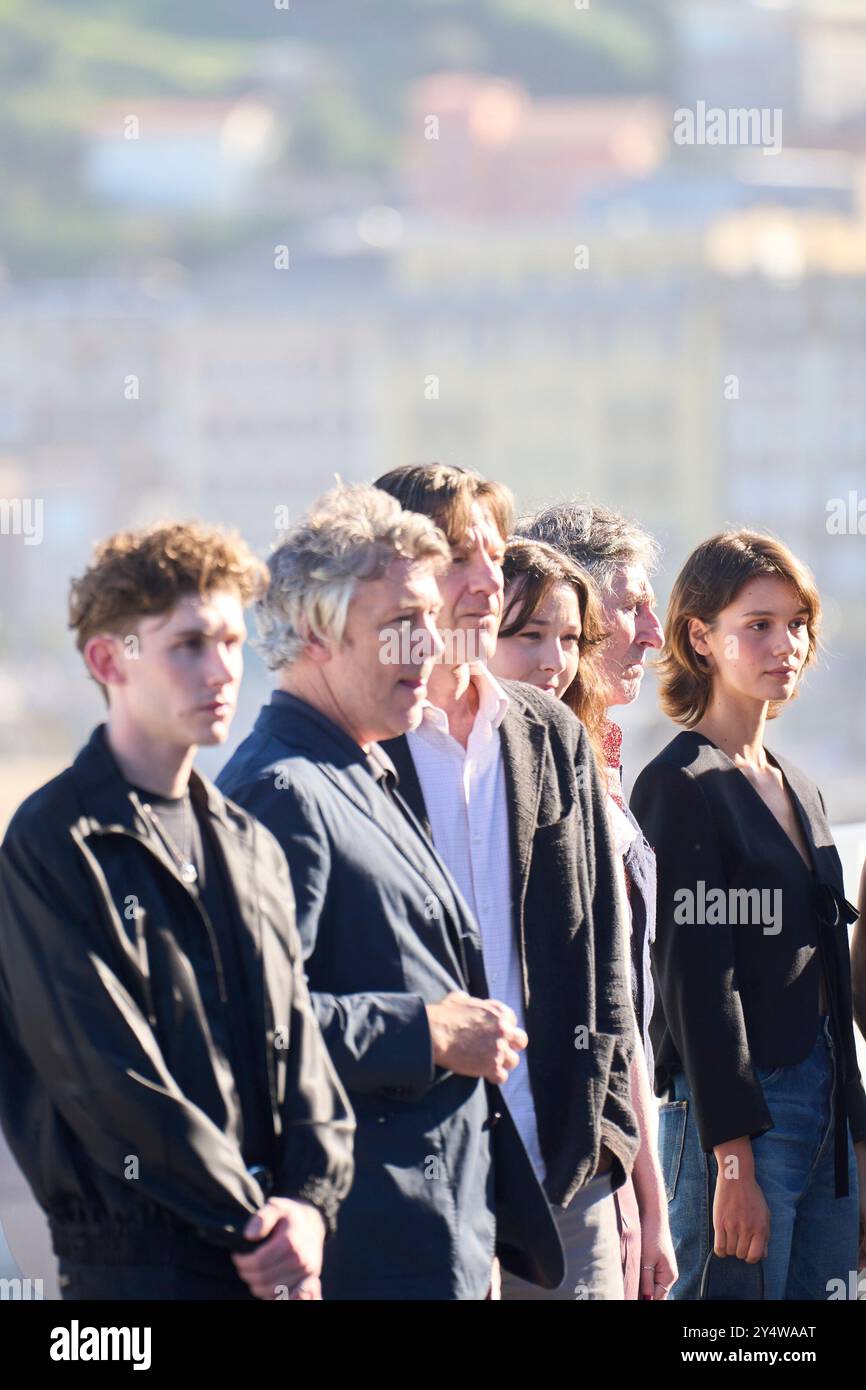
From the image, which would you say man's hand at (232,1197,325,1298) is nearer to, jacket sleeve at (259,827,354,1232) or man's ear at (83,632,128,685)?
jacket sleeve at (259,827,354,1232)

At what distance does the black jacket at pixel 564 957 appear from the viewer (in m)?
1.92

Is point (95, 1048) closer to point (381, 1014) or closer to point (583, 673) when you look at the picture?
point (381, 1014)

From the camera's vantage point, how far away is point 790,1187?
7.28 feet

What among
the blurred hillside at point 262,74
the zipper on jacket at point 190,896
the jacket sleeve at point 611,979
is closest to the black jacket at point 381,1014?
the zipper on jacket at point 190,896

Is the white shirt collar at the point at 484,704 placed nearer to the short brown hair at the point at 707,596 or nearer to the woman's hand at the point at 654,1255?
the short brown hair at the point at 707,596

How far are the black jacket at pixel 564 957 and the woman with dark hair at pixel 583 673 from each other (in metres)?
0.06

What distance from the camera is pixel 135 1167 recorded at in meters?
1.50

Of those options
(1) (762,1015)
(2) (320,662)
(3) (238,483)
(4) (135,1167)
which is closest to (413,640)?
(2) (320,662)

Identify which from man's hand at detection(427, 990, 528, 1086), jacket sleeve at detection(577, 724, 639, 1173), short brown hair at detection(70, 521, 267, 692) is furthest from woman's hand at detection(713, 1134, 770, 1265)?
short brown hair at detection(70, 521, 267, 692)

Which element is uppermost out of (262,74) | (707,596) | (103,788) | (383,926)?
(262,74)

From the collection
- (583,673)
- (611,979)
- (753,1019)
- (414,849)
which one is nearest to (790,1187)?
(753,1019)

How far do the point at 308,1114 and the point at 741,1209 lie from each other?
0.75 meters

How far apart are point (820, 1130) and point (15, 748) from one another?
140 feet
